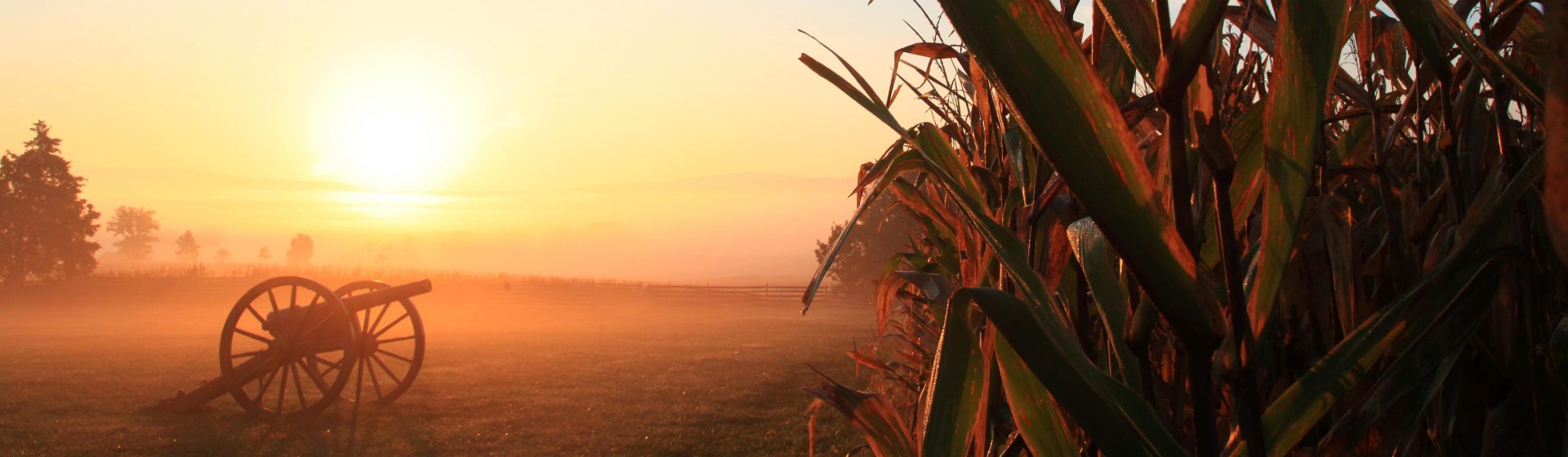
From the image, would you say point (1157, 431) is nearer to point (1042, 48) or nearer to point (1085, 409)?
point (1085, 409)

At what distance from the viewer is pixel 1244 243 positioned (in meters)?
0.88

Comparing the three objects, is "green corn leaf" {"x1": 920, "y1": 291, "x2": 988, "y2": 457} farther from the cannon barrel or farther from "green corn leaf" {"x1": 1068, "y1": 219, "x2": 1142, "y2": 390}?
the cannon barrel

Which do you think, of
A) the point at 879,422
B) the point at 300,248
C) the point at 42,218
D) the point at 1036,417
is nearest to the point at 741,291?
the point at 42,218

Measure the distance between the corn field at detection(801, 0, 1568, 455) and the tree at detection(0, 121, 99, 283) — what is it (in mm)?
52566

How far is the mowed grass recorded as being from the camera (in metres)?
6.88

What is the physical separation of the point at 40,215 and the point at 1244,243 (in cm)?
5344

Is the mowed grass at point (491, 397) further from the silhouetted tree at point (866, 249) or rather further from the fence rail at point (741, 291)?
the fence rail at point (741, 291)

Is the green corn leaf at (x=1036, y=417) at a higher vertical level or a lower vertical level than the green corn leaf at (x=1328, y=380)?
lower

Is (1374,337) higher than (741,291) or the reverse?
higher

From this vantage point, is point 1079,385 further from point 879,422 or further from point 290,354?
point 290,354

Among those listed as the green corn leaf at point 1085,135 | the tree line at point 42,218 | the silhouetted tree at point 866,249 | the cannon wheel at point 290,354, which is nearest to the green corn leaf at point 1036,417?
the green corn leaf at point 1085,135

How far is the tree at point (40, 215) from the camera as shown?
134ft

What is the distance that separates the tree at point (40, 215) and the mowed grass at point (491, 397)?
81.8 feet

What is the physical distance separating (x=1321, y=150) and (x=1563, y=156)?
0.87m
